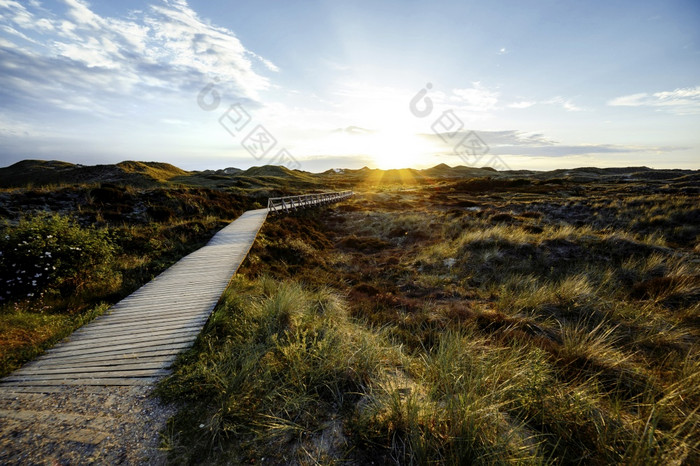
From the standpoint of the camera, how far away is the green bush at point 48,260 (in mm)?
5619

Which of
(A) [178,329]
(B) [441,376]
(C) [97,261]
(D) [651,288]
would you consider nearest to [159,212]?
(C) [97,261]

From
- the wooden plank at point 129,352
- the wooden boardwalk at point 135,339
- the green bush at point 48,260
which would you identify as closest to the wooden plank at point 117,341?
the wooden boardwalk at point 135,339

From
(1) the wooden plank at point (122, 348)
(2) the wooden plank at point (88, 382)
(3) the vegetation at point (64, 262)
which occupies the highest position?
(3) the vegetation at point (64, 262)

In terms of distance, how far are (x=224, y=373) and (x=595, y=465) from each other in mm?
3901

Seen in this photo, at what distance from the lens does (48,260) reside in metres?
6.09

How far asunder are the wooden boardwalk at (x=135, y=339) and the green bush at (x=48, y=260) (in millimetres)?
1386

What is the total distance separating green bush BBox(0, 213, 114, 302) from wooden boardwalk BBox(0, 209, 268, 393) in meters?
1.39

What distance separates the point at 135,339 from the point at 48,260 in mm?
3982

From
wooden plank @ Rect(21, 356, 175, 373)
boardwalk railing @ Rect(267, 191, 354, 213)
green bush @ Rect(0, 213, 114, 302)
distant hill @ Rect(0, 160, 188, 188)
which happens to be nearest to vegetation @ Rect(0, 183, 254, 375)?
green bush @ Rect(0, 213, 114, 302)

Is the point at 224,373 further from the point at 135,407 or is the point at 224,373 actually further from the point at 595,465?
the point at 595,465

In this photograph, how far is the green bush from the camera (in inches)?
221

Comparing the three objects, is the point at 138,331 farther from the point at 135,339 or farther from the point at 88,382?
the point at 88,382

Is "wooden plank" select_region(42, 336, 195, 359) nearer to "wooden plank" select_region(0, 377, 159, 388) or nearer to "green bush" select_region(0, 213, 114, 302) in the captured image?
"wooden plank" select_region(0, 377, 159, 388)

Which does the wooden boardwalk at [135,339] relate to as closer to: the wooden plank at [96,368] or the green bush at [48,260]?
the wooden plank at [96,368]
